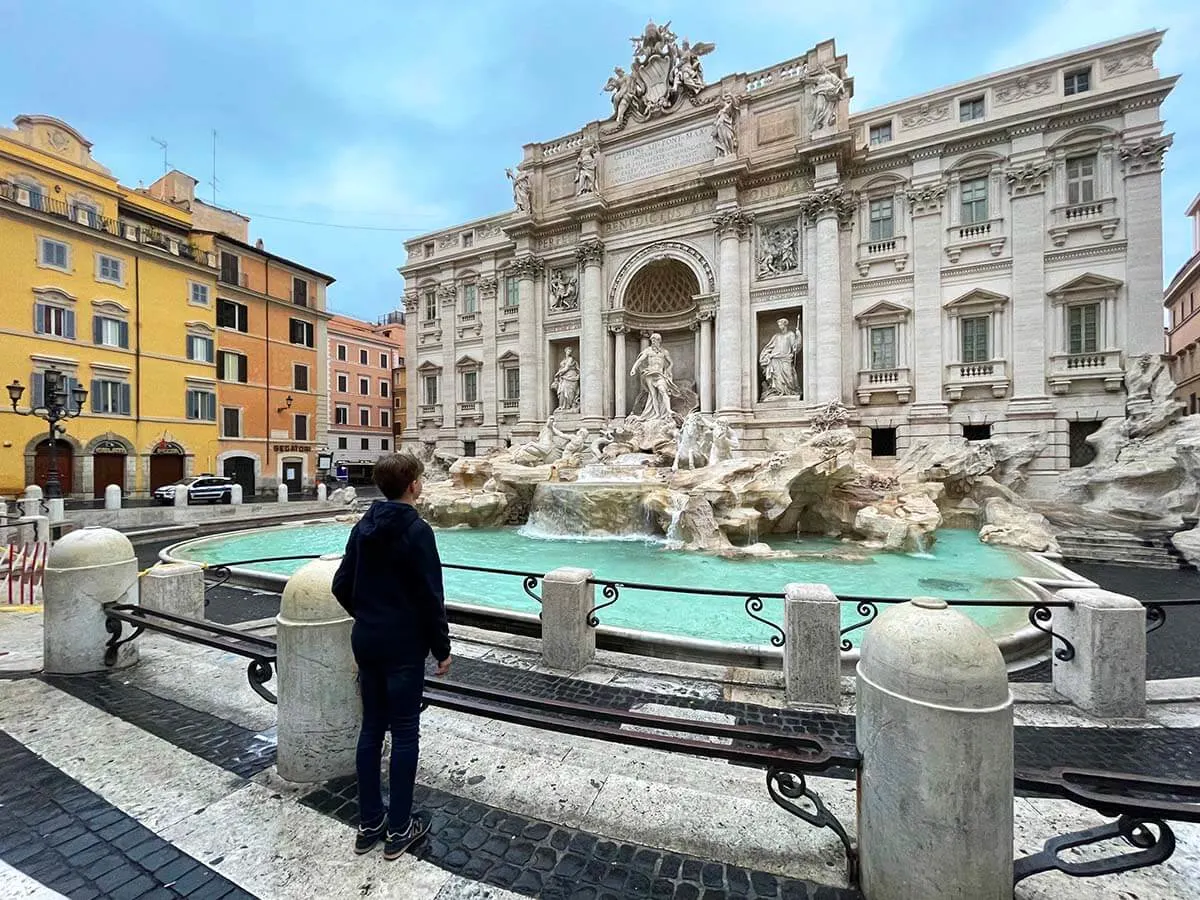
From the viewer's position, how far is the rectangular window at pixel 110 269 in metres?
23.4

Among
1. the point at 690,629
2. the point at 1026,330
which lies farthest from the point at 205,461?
the point at 1026,330

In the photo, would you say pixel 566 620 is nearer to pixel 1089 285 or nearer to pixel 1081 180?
pixel 1089 285

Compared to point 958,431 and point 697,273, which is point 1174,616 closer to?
point 958,431

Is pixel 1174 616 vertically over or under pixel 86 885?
under

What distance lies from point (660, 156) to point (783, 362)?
38.2 ft

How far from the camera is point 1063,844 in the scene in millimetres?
1804

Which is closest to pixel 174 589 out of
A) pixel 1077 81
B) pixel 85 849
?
pixel 85 849

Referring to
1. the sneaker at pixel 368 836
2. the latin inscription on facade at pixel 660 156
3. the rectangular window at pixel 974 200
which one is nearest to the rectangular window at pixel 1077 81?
the rectangular window at pixel 974 200

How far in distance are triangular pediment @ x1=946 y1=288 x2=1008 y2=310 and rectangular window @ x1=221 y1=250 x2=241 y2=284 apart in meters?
36.9

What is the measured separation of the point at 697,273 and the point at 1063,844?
73.1ft

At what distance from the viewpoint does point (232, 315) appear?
2862 cm

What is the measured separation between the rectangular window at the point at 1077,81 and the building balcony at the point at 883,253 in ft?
21.7

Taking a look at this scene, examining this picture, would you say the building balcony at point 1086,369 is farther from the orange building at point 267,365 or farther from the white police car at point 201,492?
the orange building at point 267,365

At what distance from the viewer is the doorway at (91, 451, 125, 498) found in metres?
22.8
